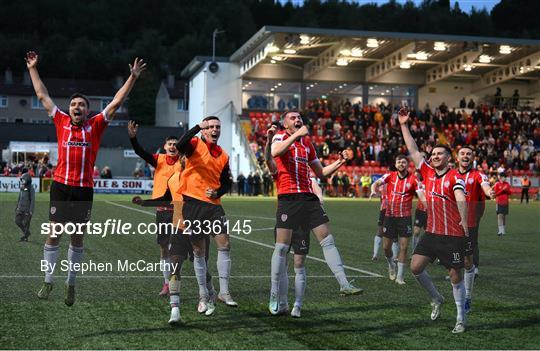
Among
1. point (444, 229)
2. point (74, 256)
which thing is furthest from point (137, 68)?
point (444, 229)

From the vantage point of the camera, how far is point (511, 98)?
197 feet

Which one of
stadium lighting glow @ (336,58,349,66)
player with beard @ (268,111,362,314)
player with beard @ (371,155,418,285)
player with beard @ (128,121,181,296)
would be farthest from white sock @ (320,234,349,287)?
stadium lighting glow @ (336,58,349,66)

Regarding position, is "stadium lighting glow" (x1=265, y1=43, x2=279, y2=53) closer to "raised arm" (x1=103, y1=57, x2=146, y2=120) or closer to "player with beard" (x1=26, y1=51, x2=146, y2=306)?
"raised arm" (x1=103, y1=57, x2=146, y2=120)

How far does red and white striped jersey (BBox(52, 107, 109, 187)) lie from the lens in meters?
9.09

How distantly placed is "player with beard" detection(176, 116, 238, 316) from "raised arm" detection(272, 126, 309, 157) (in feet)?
2.15

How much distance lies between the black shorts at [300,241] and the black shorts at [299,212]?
0.12 meters

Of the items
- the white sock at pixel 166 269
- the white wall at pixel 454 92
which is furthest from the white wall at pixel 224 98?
the white sock at pixel 166 269

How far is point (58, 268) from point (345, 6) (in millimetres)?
122669

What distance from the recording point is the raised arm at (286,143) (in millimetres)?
8703

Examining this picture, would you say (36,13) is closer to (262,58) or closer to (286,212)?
(262,58)

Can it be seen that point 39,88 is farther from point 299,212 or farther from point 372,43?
point 372,43

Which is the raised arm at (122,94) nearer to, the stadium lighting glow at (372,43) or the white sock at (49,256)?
the white sock at (49,256)

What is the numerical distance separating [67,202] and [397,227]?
5.92m

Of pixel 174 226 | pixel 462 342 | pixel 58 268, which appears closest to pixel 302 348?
pixel 462 342
